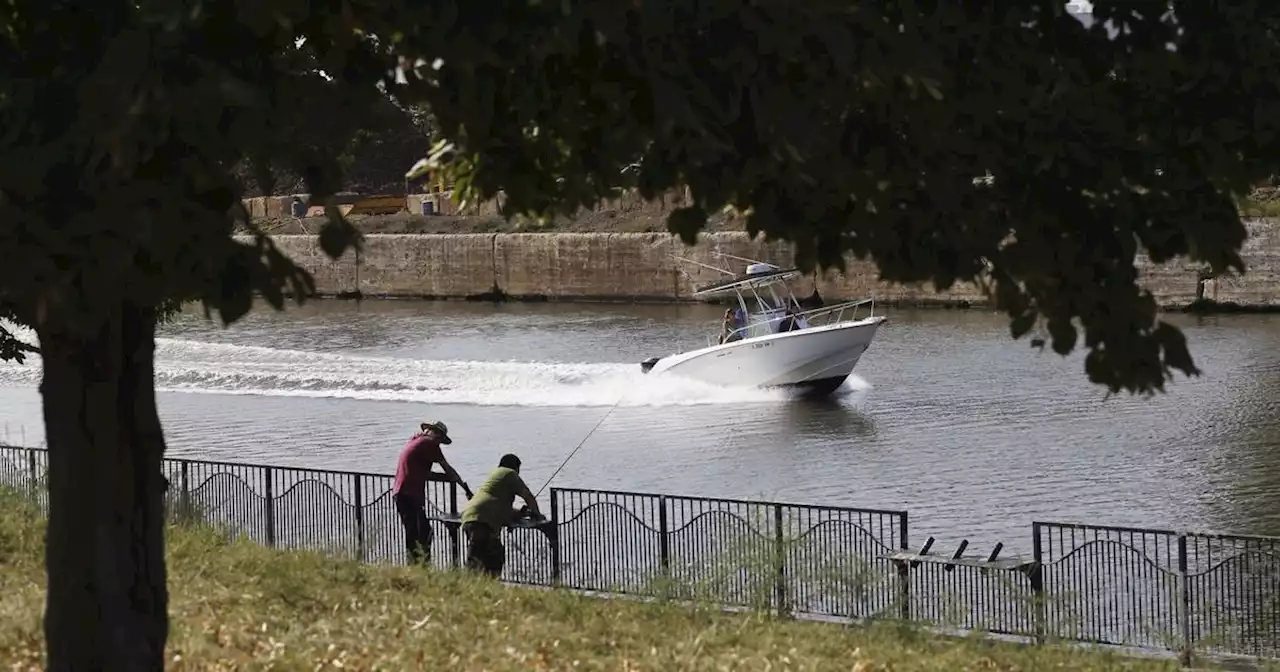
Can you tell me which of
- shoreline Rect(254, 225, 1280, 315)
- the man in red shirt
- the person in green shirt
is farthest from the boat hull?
the person in green shirt

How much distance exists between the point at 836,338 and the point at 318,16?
106 feet

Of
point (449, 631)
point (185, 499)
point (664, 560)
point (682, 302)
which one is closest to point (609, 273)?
point (682, 302)

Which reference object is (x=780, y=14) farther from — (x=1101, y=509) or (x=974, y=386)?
(x=974, y=386)

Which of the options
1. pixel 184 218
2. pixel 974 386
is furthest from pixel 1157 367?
pixel 974 386

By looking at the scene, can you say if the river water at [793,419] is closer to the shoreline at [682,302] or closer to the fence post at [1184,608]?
the shoreline at [682,302]

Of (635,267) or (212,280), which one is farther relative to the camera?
(635,267)

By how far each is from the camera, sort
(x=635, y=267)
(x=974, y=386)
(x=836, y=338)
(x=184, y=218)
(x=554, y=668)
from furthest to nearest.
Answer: (x=635, y=267) → (x=836, y=338) → (x=974, y=386) → (x=554, y=668) → (x=184, y=218)

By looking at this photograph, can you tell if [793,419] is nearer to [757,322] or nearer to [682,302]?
[757,322]

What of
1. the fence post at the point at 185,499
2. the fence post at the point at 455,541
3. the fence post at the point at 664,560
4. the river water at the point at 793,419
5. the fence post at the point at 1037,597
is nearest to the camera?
the fence post at the point at 1037,597

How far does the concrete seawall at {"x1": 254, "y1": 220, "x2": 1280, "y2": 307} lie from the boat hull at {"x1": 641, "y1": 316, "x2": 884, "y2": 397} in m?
10.6

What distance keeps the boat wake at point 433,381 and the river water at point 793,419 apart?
8 cm

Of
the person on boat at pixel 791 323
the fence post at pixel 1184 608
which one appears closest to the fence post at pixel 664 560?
the fence post at pixel 1184 608

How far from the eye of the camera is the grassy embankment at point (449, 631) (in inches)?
414

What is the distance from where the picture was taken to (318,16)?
22.1ft
